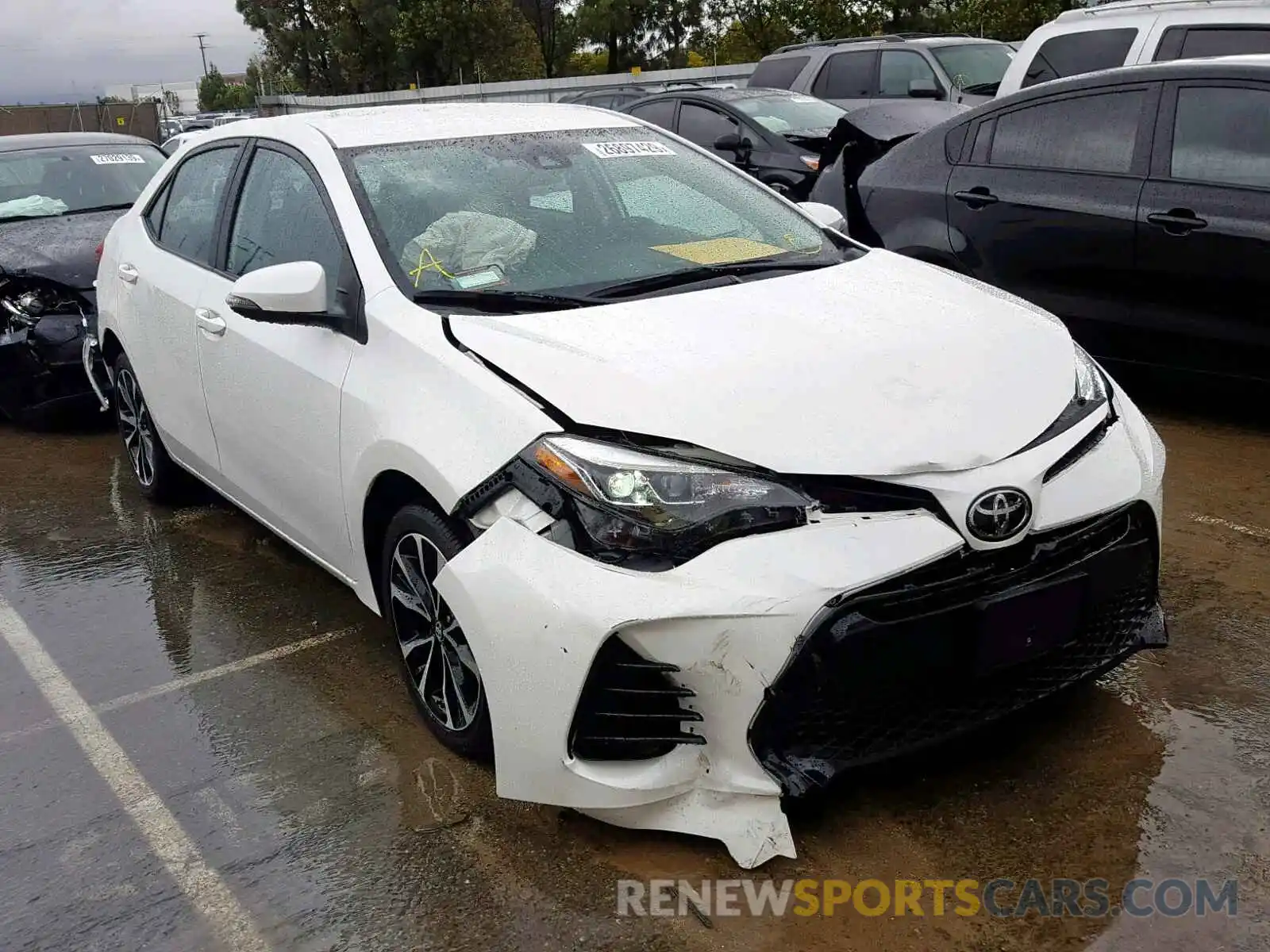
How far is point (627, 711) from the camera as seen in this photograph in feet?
8.46

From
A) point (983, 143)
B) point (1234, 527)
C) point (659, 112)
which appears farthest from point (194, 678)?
point (659, 112)

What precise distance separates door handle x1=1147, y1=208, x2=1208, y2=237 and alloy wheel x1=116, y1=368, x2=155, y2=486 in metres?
4.31

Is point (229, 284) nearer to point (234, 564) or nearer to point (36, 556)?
point (234, 564)

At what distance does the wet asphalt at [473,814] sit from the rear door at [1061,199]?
1667mm

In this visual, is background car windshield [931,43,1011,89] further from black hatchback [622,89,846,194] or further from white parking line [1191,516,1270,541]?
white parking line [1191,516,1270,541]

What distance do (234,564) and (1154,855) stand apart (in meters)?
3.44

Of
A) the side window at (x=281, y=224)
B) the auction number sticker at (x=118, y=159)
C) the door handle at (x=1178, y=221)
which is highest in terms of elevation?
the auction number sticker at (x=118, y=159)

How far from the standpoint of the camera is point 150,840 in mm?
2975

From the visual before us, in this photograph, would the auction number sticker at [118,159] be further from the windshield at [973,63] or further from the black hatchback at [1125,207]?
the windshield at [973,63]

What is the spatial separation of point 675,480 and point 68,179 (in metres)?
6.77

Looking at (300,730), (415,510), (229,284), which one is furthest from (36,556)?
(415,510)

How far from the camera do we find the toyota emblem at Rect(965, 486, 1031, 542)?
2.56 m

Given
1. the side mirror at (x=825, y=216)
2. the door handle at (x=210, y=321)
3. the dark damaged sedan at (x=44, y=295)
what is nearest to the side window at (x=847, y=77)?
the dark damaged sedan at (x=44, y=295)

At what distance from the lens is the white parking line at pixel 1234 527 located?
432 centimetres
